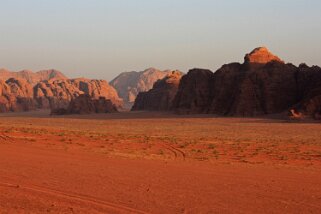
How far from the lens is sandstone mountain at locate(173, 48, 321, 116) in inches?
2638

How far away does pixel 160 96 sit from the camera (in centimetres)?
10544

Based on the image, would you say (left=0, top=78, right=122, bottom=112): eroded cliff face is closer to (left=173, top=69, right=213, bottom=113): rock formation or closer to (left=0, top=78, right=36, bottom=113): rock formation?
(left=0, top=78, right=36, bottom=113): rock formation

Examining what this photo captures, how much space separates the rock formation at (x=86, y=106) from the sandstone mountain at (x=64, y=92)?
2639 cm

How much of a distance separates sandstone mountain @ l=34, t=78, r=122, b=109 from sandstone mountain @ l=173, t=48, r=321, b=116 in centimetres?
5471

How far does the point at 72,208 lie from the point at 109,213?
2.70ft

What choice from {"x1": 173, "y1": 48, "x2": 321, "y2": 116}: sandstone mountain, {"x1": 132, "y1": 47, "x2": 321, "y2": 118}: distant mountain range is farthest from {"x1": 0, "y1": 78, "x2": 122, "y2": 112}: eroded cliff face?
{"x1": 173, "y1": 48, "x2": 321, "y2": 116}: sandstone mountain

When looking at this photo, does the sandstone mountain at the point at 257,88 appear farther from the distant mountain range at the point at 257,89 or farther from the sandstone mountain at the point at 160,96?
the sandstone mountain at the point at 160,96

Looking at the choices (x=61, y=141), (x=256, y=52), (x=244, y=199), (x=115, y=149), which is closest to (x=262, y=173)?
(x=244, y=199)

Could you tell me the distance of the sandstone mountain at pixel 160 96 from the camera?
330ft

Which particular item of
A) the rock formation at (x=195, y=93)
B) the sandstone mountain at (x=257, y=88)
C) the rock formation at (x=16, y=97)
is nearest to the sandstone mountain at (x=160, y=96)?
the rock formation at (x=195, y=93)

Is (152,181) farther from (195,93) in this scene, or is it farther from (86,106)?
(86,106)

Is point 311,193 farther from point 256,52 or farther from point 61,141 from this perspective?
point 256,52

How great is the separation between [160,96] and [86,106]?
63.9 ft

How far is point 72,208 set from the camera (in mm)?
8672
